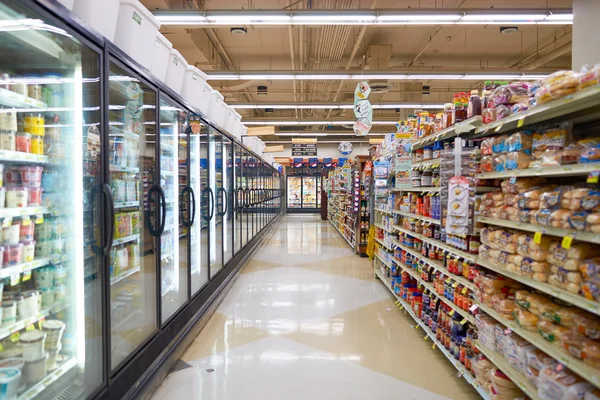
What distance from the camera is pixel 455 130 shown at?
125 inches

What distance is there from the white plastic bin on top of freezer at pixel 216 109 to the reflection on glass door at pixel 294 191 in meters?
19.4

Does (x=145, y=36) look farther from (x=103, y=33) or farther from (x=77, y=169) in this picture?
(x=77, y=169)

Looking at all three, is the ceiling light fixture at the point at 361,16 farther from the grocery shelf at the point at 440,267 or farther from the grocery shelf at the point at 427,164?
the grocery shelf at the point at 440,267

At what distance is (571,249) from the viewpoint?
1.96 m

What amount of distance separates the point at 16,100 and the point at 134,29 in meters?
1.10

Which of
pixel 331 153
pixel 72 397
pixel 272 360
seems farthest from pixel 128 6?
pixel 331 153

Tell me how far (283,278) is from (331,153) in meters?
17.6

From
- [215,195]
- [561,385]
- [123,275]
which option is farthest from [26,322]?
[215,195]

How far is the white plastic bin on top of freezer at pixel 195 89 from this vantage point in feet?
13.2

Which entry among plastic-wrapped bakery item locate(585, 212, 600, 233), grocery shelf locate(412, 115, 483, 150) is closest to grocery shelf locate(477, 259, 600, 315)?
plastic-wrapped bakery item locate(585, 212, 600, 233)

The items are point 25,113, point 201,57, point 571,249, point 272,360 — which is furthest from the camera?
point 201,57

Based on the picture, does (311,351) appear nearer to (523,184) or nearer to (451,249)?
(451,249)

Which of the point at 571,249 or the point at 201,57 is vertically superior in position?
the point at 201,57

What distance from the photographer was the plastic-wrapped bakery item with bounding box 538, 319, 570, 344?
1.99m
